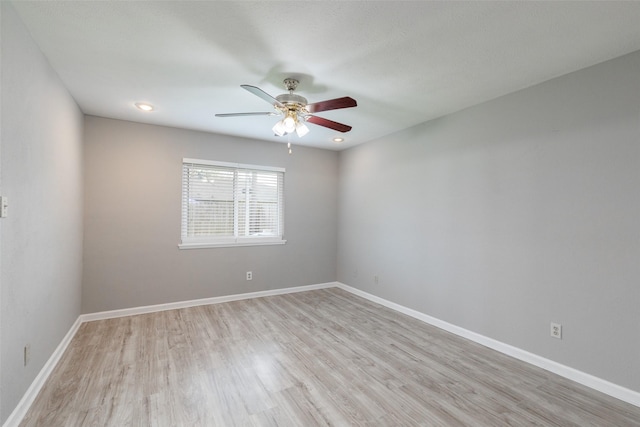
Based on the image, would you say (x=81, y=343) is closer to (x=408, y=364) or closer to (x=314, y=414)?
(x=314, y=414)

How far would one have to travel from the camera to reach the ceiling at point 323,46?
1711 mm

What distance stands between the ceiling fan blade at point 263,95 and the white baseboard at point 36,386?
2.56 meters

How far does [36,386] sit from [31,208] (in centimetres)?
129

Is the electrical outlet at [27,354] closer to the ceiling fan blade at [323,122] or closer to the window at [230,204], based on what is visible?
the window at [230,204]

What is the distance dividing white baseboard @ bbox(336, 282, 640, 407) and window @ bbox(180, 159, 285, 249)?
2.48 metres

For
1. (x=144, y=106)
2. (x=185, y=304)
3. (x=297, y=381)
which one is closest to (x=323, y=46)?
(x=144, y=106)

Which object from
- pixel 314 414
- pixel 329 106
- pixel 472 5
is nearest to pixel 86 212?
pixel 329 106

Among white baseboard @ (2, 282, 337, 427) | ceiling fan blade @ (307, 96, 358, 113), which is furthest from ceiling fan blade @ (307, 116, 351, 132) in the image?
white baseboard @ (2, 282, 337, 427)

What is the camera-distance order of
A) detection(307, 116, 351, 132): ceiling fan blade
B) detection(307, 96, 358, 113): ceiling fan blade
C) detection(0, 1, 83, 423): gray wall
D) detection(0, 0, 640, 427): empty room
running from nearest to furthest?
detection(0, 1, 83, 423): gray wall
detection(0, 0, 640, 427): empty room
detection(307, 96, 358, 113): ceiling fan blade
detection(307, 116, 351, 132): ceiling fan blade

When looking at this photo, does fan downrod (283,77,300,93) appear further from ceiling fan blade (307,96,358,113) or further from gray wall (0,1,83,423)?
gray wall (0,1,83,423)

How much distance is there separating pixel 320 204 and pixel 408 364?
3118 mm

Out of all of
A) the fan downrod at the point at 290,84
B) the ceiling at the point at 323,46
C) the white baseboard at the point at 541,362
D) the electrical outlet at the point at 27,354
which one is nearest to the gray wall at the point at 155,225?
the ceiling at the point at 323,46

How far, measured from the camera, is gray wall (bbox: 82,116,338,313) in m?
3.57

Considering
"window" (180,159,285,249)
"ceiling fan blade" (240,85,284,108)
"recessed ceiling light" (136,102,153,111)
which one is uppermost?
"recessed ceiling light" (136,102,153,111)
